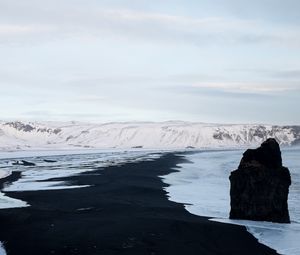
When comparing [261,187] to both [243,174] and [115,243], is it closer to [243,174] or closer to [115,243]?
[243,174]

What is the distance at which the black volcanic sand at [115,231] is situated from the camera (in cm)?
1580

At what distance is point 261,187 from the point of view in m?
21.8

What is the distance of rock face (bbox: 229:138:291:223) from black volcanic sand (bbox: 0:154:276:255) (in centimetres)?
177

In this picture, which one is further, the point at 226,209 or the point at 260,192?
the point at 226,209

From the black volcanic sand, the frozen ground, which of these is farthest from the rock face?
the black volcanic sand

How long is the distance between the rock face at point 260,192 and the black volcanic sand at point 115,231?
5.80 feet

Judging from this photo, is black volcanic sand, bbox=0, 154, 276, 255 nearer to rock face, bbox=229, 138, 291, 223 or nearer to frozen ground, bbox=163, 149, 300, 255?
frozen ground, bbox=163, 149, 300, 255

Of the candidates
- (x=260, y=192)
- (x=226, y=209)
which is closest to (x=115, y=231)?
(x=260, y=192)

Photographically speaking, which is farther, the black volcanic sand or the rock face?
the rock face

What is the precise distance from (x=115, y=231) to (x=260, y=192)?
6774 millimetres

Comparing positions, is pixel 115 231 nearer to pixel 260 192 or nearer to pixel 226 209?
pixel 260 192

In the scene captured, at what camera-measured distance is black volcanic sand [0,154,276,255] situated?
51.8ft

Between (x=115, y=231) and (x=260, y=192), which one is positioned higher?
(x=260, y=192)

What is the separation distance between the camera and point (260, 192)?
2173 cm
